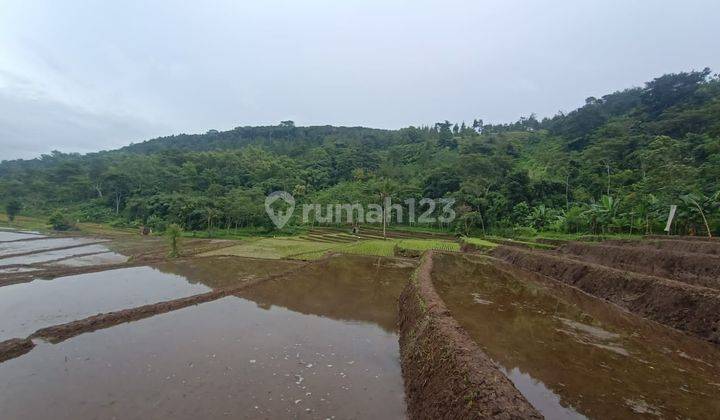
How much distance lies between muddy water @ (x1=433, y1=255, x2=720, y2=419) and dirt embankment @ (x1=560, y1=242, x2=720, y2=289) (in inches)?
141

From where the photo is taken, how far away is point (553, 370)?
8023 millimetres

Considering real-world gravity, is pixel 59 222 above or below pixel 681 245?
below

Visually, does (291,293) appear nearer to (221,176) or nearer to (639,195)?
(639,195)

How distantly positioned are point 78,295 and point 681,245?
A: 1057 inches

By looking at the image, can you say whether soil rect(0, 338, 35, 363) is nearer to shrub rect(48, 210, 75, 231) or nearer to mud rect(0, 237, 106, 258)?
mud rect(0, 237, 106, 258)

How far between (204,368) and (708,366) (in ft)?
37.2

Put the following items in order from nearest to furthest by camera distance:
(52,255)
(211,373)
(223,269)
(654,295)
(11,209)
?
(211,373) → (654,295) → (223,269) → (52,255) → (11,209)

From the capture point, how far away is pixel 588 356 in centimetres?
872

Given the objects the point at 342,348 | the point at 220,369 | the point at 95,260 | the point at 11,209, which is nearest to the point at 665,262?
the point at 342,348

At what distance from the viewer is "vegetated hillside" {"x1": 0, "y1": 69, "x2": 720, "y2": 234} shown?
2689 centimetres

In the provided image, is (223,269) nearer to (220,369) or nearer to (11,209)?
(220,369)

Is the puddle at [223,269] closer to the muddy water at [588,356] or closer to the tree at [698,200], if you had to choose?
the muddy water at [588,356]

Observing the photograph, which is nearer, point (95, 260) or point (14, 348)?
point (14, 348)

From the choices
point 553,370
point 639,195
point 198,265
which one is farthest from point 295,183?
point 553,370
